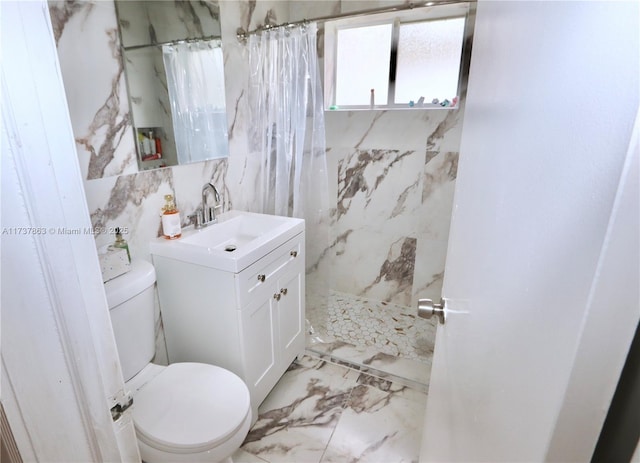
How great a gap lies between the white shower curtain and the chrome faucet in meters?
0.17

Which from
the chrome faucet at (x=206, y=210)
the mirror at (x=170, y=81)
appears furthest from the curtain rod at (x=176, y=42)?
the chrome faucet at (x=206, y=210)

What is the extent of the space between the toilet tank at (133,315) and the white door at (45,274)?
2.21ft

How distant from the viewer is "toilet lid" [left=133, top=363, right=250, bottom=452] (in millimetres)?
1103

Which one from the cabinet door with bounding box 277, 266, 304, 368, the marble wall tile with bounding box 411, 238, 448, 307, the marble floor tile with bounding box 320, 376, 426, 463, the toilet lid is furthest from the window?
the toilet lid

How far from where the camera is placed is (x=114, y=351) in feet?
2.02

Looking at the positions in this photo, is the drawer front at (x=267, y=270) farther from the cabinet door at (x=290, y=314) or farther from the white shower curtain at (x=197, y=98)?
the white shower curtain at (x=197, y=98)

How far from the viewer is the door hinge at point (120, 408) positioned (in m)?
0.64

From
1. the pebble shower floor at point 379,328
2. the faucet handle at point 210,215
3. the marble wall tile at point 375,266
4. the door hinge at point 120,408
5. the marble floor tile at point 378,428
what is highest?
the faucet handle at point 210,215

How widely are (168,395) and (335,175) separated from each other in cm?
186

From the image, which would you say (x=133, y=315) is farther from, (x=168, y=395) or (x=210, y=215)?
(x=210, y=215)

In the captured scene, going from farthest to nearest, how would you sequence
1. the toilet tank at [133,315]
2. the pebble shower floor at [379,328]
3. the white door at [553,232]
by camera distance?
the pebble shower floor at [379,328]
the toilet tank at [133,315]
the white door at [553,232]

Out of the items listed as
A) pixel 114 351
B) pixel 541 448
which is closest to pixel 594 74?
pixel 541 448

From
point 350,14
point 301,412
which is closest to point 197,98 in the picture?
point 350,14

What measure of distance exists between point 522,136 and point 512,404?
0.34 m
